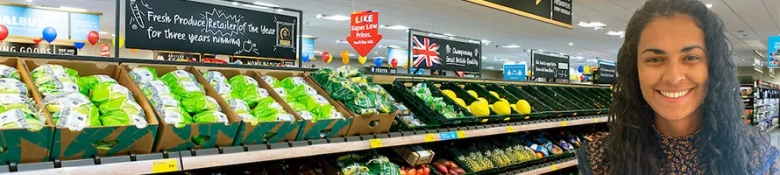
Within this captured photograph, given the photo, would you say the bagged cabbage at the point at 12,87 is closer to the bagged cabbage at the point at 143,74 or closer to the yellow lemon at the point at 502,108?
the bagged cabbage at the point at 143,74

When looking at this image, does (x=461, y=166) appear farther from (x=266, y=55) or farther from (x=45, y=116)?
(x=45, y=116)

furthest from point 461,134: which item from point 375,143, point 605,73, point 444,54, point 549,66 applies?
point 605,73

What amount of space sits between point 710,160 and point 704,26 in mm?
305

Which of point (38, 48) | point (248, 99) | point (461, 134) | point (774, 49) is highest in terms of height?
point (774, 49)

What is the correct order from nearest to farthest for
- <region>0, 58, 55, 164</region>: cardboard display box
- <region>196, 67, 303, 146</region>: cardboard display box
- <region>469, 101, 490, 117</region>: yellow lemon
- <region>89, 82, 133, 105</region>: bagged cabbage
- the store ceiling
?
1. <region>0, 58, 55, 164</region>: cardboard display box
2. <region>89, 82, 133, 105</region>: bagged cabbage
3. <region>196, 67, 303, 146</region>: cardboard display box
4. <region>469, 101, 490, 117</region>: yellow lemon
5. the store ceiling

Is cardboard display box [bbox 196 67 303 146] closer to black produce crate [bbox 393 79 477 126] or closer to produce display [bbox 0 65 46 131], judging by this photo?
produce display [bbox 0 65 46 131]

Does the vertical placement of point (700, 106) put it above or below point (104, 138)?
above

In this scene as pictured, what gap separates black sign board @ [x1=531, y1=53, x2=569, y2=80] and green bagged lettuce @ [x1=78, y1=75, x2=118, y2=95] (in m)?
4.18

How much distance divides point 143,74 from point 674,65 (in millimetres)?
1778

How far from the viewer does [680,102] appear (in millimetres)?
1194

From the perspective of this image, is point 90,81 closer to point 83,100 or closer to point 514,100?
point 83,100

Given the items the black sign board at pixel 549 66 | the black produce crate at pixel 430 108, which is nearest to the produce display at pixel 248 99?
the black produce crate at pixel 430 108

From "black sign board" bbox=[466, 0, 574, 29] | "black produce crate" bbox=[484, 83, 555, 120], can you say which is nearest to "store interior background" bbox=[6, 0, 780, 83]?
"black sign board" bbox=[466, 0, 574, 29]

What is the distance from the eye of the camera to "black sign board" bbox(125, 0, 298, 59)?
7.31 ft
